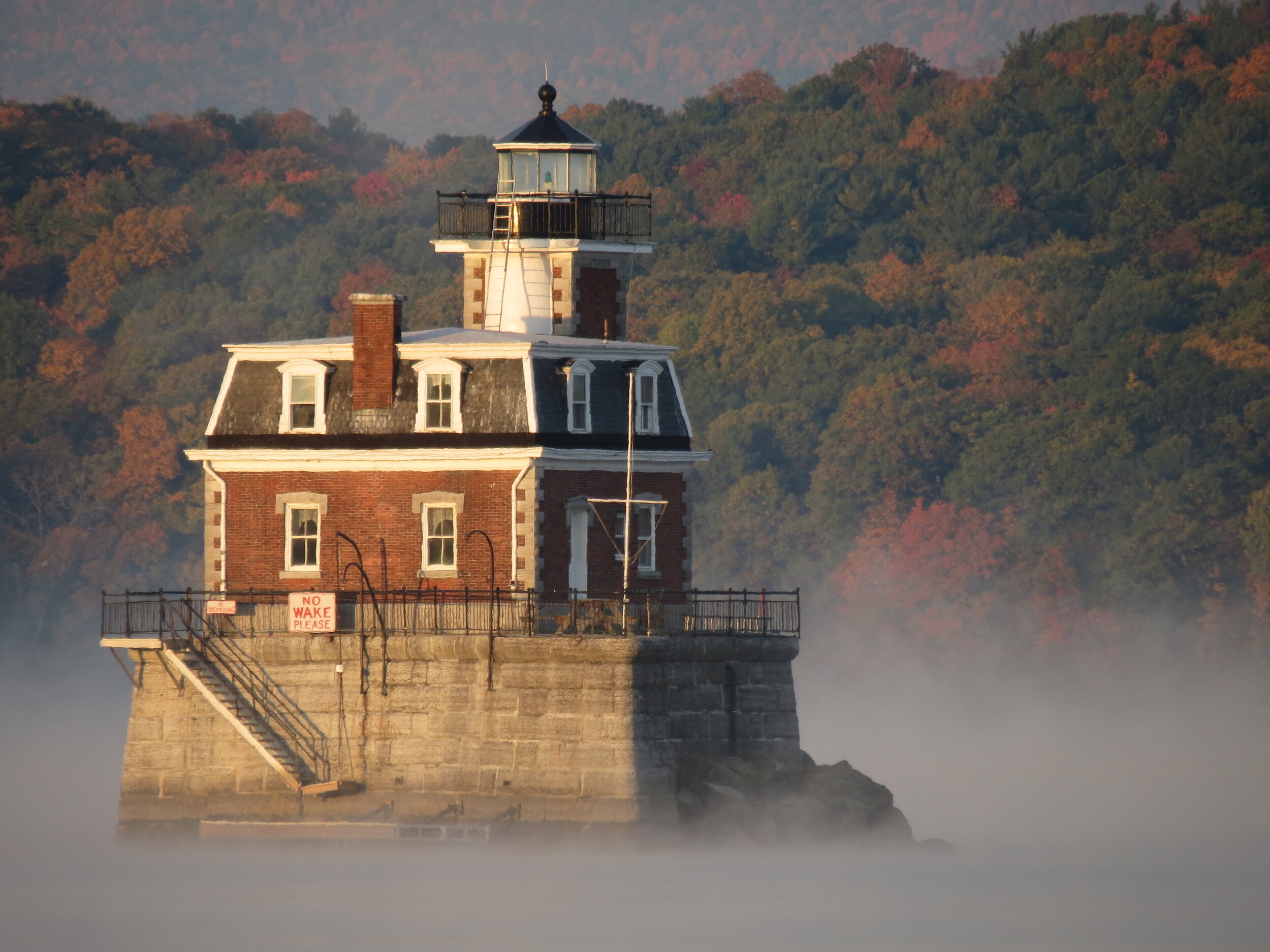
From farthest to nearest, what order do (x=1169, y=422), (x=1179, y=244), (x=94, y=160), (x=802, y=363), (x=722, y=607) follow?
(x=94, y=160) < (x=1179, y=244) < (x=802, y=363) < (x=1169, y=422) < (x=722, y=607)

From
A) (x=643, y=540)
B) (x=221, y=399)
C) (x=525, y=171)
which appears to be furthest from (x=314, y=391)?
(x=525, y=171)

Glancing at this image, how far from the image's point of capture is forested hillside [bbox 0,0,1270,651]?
110m

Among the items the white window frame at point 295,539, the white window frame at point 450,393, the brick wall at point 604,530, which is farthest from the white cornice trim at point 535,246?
the white window frame at point 295,539

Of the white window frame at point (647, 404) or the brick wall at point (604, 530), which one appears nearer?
the brick wall at point (604, 530)

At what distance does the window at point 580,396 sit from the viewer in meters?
60.7

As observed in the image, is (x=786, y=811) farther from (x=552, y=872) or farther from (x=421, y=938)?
(x=421, y=938)

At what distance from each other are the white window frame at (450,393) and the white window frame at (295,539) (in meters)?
2.47

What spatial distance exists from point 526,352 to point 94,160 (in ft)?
270

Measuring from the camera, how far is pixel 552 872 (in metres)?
55.8

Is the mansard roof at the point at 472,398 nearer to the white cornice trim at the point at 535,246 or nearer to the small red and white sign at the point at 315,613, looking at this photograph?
the small red and white sign at the point at 315,613

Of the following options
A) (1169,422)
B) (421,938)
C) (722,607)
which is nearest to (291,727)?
(421,938)

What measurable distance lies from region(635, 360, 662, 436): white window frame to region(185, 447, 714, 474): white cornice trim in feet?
1.47

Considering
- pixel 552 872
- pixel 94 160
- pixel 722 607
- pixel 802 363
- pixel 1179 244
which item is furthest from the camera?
pixel 94 160

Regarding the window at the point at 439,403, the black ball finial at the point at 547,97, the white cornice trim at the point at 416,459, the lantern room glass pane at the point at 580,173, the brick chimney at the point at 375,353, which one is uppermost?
the black ball finial at the point at 547,97
